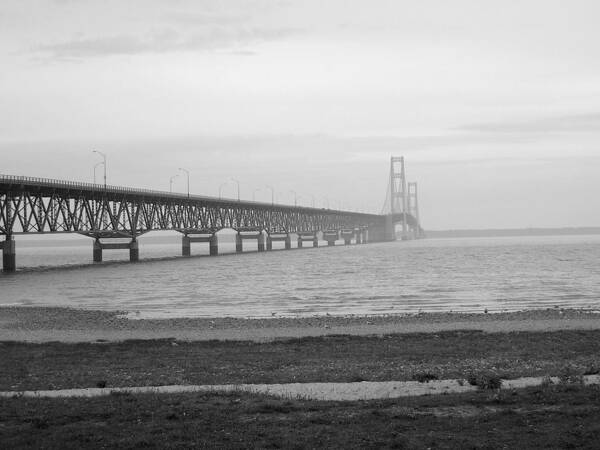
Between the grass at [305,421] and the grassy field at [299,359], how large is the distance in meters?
2.97

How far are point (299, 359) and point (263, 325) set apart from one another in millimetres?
11998

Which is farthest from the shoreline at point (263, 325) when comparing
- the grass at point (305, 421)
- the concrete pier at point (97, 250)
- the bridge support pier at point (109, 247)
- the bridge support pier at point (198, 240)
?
the bridge support pier at point (198, 240)

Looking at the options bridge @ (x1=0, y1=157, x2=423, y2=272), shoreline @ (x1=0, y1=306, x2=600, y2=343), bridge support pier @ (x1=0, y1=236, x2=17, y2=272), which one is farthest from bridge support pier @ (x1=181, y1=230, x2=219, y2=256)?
shoreline @ (x1=0, y1=306, x2=600, y2=343)

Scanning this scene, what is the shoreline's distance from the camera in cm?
2822

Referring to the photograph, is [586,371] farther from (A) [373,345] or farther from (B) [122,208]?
(B) [122,208]

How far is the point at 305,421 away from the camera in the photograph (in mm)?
12078

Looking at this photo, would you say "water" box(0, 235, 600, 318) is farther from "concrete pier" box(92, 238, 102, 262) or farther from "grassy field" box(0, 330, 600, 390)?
"concrete pier" box(92, 238, 102, 262)

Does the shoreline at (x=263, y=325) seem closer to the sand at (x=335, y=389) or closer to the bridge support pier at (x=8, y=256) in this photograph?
the sand at (x=335, y=389)

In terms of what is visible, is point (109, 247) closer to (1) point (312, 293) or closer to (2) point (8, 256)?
(2) point (8, 256)

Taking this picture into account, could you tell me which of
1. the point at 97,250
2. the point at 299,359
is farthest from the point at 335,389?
the point at 97,250

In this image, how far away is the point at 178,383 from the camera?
662 inches

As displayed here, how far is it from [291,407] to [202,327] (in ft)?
63.3

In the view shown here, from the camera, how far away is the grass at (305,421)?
10.9 m

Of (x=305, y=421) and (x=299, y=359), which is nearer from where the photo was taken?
(x=305, y=421)
